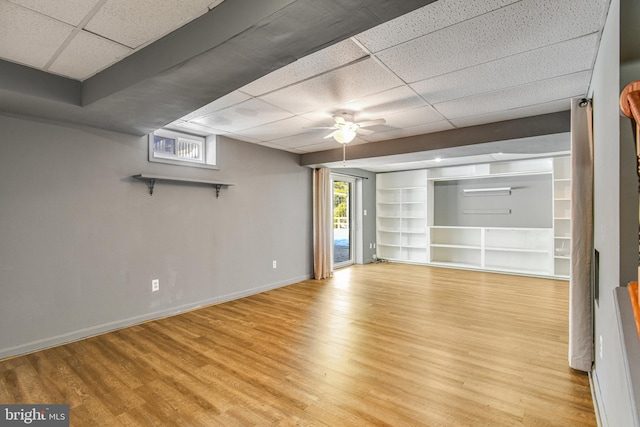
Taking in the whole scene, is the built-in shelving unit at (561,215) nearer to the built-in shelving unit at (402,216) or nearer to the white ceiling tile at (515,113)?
the built-in shelving unit at (402,216)

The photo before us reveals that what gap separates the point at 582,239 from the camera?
2445 millimetres

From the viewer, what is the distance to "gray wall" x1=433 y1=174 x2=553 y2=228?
616cm

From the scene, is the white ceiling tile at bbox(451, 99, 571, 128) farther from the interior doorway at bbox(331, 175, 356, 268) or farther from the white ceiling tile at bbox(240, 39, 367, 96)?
the interior doorway at bbox(331, 175, 356, 268)

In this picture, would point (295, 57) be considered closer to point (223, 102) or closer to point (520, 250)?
point (223, 102)

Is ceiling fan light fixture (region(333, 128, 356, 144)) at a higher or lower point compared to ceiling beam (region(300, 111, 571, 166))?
lower

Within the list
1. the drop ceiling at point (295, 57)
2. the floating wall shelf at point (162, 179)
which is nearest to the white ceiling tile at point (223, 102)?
the drop ceiling at point (295, 57)

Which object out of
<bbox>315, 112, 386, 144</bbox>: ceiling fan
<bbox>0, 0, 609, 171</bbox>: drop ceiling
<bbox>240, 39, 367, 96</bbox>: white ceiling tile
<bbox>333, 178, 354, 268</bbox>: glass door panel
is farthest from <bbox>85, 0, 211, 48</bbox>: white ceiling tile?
<bbox>333, 178, 354, 268</bbox>: glass door panel

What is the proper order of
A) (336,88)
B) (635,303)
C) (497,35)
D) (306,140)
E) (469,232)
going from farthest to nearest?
(469,232), (306,140), (336,88), (497,35), (635,303)

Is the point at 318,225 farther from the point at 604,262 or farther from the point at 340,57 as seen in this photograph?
the point at 604,262

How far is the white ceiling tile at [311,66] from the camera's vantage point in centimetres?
208

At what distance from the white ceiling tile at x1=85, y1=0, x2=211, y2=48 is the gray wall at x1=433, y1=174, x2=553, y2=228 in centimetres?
669

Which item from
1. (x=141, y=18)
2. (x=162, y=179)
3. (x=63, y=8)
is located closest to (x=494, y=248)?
(x=162, y=179)

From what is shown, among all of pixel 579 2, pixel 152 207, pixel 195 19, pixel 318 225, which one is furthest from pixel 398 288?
pixel 195 19

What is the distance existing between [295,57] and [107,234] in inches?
112
